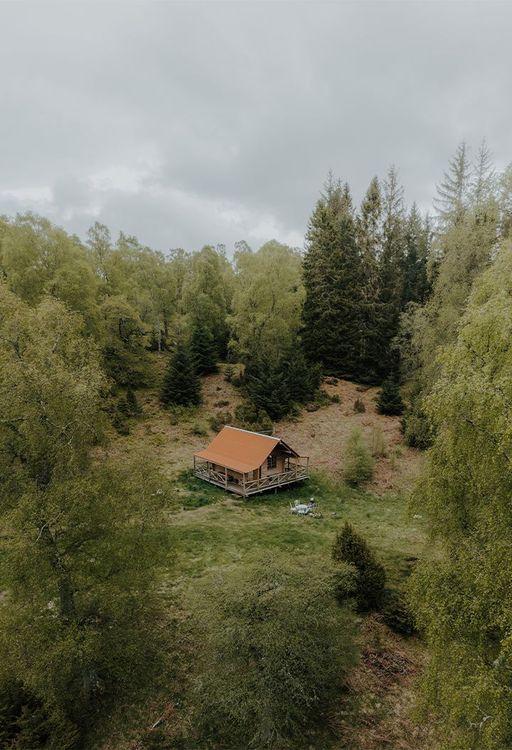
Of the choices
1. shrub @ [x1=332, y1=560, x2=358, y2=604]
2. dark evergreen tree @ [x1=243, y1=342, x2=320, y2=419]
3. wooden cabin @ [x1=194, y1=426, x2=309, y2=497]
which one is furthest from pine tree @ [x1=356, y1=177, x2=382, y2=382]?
shrub @ [x1=332, y1=560, x2=358, y2=604]

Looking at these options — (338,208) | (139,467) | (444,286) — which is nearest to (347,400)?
(444,286)

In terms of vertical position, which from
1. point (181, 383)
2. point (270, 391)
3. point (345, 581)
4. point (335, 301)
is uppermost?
point (335, 301)

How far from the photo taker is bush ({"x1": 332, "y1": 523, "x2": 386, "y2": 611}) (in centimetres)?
1342

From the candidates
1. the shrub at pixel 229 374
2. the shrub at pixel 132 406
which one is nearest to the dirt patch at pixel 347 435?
Answer: the shrub at pixel 229 374

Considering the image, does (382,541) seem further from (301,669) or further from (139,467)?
(139,467)

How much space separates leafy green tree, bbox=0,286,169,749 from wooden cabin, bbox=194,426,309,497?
491 inches

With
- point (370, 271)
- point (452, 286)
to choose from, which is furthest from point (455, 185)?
point (452, 286)

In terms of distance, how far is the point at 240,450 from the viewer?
24891 millimetres

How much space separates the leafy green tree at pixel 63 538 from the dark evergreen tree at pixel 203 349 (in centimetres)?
2839

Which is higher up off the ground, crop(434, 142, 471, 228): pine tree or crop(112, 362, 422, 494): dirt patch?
A: crop(434, 142, 471, 228): pine tree

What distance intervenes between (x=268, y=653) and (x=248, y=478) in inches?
601

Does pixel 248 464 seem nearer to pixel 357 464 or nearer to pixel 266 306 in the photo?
pixel 357 464

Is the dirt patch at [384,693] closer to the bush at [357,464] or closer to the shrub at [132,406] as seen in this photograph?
the bush at [357,464]

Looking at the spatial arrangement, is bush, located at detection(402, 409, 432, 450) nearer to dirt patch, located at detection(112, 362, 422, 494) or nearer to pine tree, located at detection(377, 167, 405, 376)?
dirt patch, located at detection(112, 362, 422, 494)
